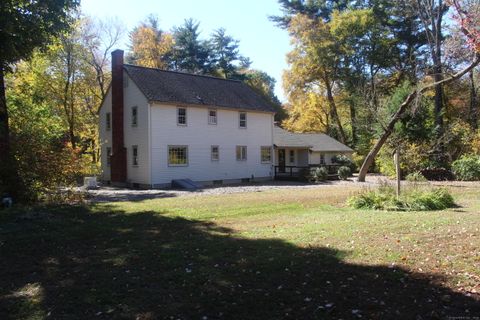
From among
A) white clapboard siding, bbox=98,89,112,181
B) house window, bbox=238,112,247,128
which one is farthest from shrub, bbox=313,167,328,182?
white clapboard siding, bbox=98,89,112,181

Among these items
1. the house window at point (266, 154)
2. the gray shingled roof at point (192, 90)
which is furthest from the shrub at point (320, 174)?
the gray shingled roof at point (192, 90)

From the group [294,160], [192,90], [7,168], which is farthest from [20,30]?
[294,160]

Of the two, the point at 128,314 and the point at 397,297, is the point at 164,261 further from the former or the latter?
the point at 397,297

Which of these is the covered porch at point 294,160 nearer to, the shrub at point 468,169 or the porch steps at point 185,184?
the shrub at point 468,169

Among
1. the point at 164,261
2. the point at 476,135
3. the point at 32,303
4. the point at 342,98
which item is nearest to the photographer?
the point at 32,303

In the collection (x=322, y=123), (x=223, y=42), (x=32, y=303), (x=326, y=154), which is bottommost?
(x=32, y=303)

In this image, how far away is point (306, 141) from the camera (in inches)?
1526

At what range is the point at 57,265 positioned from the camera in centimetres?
723

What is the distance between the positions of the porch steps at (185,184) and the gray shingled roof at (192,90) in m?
5.06

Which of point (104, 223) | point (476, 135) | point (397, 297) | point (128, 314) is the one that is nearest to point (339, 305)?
point (397, 297)

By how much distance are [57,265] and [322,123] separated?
45.7 m

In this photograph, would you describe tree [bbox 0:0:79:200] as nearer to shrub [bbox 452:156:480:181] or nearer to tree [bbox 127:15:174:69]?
shrub [bbox 452:156:480:181]

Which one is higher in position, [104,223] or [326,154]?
[326,154]

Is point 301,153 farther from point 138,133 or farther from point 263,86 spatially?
point 263,86
